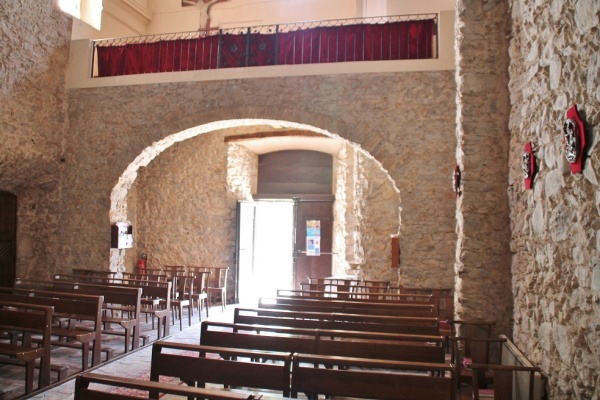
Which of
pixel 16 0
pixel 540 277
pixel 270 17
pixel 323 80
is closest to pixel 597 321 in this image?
pixel 540 277

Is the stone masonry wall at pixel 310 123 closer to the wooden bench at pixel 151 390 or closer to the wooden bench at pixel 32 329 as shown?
the wooden bench at pixel 32 329

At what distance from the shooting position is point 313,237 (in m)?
10.1

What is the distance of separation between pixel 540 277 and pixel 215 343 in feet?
7.21

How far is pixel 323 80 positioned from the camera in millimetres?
6980

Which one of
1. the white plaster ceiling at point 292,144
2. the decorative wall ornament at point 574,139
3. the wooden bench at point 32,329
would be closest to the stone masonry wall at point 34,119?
the white plaster ceiling at point 292,144

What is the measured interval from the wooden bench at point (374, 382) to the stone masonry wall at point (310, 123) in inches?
170

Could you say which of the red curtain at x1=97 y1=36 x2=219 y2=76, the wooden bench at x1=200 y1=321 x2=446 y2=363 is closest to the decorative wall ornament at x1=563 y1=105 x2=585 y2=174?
the wooden bench at x1=200 y1=321 x2=446 y2=363

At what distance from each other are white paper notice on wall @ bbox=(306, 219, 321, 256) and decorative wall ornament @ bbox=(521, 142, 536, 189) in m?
6.88

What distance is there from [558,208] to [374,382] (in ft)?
4.85

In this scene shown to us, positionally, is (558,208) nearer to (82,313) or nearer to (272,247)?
(82,313)

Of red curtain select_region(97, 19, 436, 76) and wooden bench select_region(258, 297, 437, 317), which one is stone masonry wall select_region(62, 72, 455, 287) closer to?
red curtain select_region(97, 19, 436, 76)

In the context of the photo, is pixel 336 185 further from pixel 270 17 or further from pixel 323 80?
pixel 270 17

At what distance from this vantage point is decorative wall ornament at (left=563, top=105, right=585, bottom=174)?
2.23 metres

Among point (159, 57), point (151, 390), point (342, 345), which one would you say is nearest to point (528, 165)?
point (342, 345)
